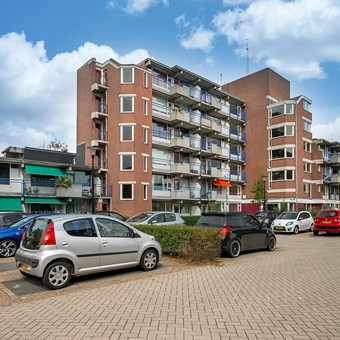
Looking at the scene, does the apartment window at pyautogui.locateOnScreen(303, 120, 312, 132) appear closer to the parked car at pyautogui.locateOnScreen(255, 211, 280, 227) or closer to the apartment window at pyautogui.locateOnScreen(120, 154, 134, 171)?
the parked car at pyautogui.locateOnScreen(255, 211, 280, 227)

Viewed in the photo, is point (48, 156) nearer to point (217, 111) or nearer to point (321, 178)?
point (217, 111)

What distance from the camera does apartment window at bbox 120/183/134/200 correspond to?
1251 inches

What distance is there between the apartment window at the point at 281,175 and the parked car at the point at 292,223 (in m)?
18.8

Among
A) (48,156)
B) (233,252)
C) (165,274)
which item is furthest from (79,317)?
(48,156)

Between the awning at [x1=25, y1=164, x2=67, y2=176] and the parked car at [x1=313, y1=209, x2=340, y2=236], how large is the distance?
66.8ft

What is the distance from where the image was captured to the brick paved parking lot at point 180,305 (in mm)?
4891

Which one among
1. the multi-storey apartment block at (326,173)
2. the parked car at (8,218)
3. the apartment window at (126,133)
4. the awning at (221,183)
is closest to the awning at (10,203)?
the apartment window at (126,133)

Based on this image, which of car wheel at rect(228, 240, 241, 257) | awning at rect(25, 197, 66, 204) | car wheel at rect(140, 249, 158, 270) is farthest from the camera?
awning at rect(25, 197, 66, 204)

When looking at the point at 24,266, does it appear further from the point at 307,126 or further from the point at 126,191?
the point at 307,126

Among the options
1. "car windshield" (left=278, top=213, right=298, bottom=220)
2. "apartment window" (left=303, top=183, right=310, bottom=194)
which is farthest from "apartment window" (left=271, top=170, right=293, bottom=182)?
"car windshield" (left=278, top=213, right=298, bottom=220)

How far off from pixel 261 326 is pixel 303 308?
1.28 metres

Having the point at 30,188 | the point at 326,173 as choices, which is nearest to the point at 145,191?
the point at 30,188

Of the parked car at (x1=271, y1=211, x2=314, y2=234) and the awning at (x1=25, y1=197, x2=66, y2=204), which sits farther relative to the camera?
the awning at (x1=25, y1=197, x2=66, y2=204)

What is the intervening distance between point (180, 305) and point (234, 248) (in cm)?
607
